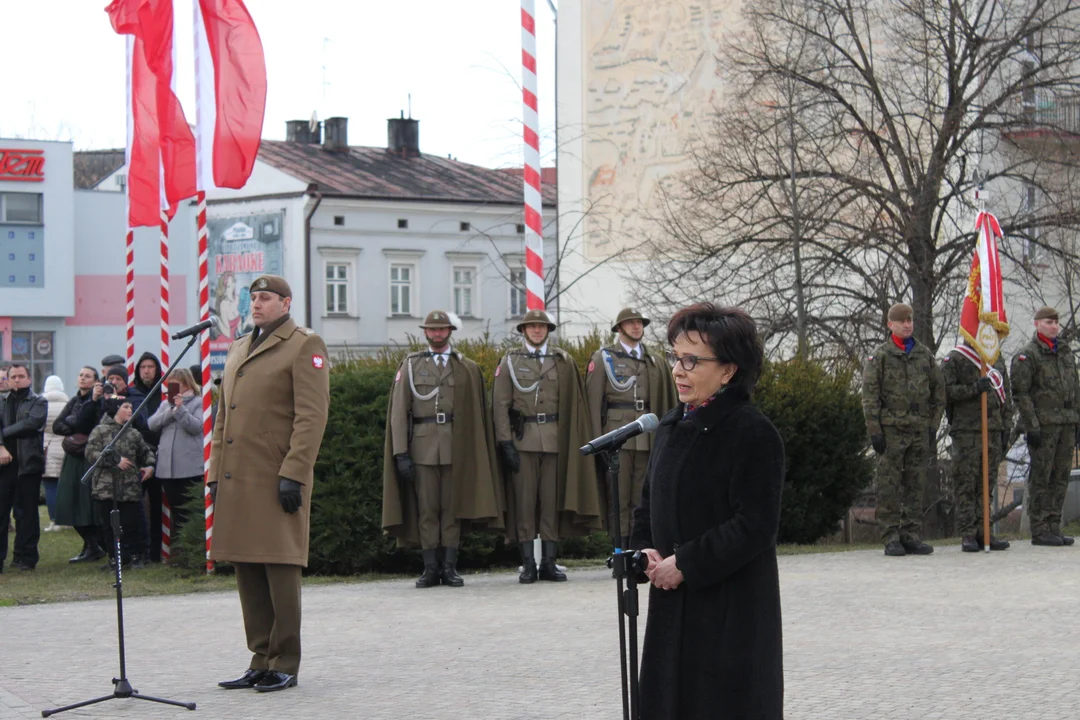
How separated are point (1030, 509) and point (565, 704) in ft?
30.7

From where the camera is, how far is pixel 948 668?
27.0 ft

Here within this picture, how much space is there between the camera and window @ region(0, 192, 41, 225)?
172 feet

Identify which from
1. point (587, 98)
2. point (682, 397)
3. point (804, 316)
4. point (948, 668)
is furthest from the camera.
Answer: point (587, 98)

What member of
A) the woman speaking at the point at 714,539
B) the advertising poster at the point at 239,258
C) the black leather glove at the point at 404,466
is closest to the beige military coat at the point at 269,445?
the woman speaking at the point at 714,539

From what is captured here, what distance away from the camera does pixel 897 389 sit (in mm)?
14133

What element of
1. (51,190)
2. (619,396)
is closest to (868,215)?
(619,396)

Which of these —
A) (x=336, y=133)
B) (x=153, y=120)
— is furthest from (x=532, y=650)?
(x=336, y=133)

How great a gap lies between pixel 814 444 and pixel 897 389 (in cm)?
188

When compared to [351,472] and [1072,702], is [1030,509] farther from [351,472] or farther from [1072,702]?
[1072,702]

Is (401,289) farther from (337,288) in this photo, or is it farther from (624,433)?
(624,433)

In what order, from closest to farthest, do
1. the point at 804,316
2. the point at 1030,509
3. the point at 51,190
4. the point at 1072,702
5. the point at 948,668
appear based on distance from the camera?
1. the point at 1072,702
2. the point at 948,668
3. the point at 1030,509
4. the point at 804,316
5. the point at 51,190

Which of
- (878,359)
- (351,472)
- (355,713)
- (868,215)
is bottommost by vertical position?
(355,713)

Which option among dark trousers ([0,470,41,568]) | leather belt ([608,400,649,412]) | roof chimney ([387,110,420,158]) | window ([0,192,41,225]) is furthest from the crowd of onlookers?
roof chimney ([387,110,420,158])

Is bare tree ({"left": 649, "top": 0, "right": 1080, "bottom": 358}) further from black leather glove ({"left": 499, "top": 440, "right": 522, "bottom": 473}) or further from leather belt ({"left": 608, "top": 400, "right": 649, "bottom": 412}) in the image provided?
black leather glove ({"left": 499, "top": 440, "right": 522, "bottom": 473})
